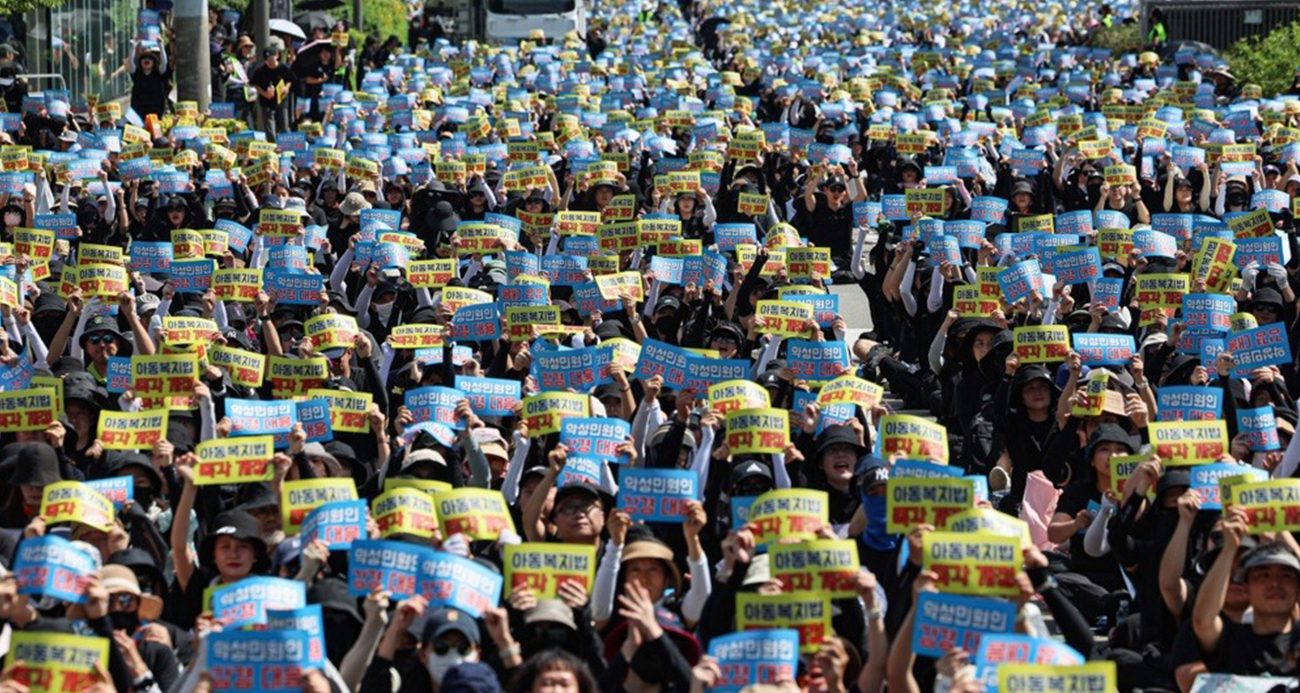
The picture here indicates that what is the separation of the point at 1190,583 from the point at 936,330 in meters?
6.24

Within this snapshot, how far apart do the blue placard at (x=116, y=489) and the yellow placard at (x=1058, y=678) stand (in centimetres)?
403

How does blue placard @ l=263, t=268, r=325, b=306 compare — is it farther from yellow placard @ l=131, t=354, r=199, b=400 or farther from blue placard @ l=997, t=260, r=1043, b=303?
blue placard @ l=997, t=260, r=1043, b=303

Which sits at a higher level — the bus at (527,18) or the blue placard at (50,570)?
the blue placard at (50,570)

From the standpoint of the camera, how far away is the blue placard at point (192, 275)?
1490cm

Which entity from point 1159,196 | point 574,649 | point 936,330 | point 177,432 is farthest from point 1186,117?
point 574,649

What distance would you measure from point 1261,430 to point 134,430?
14.9ft

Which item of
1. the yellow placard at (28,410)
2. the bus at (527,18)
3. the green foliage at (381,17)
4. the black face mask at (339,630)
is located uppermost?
the yellow placard at (28,410)

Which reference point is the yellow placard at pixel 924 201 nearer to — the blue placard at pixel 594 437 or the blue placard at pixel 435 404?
the blue placard at pixel 435 404

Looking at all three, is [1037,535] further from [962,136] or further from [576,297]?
[962,136]

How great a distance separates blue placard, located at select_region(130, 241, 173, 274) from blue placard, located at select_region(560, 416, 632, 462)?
572 centimetres

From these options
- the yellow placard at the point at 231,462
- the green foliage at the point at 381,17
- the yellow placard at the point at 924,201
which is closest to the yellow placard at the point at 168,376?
the yellow placard at the point at 231,462

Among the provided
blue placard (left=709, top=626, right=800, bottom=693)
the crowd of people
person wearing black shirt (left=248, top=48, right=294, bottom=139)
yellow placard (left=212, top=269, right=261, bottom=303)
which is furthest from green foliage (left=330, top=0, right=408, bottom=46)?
blue placard (left=709, top=626, right=800, bottom=693)

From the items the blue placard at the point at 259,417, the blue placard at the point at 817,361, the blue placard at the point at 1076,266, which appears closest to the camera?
the blue placard at the point at 259,417

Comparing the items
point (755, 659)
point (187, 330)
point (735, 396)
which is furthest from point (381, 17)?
point (755, 659)
